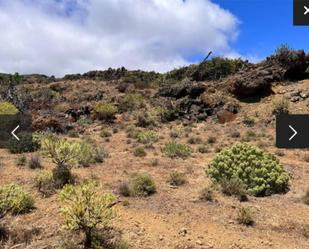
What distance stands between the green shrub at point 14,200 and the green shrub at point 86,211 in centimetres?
139

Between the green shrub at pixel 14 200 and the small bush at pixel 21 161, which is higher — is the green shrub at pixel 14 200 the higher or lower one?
the lower one

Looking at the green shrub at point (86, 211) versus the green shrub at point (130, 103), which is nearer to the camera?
the green shrub at point (86, 211)

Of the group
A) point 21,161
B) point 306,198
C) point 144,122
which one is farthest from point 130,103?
point 306,198

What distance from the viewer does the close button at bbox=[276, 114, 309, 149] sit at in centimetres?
924

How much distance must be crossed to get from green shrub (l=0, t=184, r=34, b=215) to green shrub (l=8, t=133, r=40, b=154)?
701cm

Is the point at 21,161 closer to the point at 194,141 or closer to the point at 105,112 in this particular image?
the point at 194,141

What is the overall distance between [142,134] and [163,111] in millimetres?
6803

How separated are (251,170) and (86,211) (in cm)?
505

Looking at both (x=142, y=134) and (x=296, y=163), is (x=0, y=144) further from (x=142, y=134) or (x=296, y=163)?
(x=296, y=163)

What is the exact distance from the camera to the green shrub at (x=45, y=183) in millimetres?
10383

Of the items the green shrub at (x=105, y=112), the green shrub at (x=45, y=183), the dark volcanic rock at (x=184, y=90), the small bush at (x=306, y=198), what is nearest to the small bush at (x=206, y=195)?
the small bush at (x=306, y=198)

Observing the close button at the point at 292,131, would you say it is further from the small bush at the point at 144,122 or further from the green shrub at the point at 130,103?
the green shrub at the point at 130,103

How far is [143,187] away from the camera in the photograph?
33.5 ft

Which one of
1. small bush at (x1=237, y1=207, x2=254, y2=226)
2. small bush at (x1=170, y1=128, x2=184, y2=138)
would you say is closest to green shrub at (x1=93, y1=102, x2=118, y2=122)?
small bush at (x1=170, y1=128, x2=184, y2=138)
